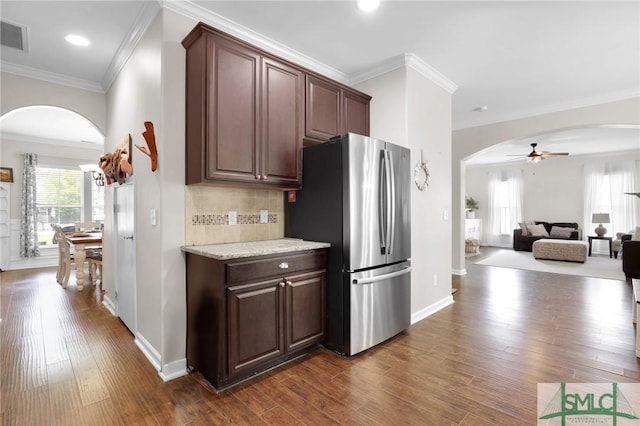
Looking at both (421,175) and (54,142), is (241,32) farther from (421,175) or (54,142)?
(54,142)

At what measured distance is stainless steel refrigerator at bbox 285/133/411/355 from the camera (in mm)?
2578

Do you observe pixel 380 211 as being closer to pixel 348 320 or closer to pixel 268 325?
pixel 348 320

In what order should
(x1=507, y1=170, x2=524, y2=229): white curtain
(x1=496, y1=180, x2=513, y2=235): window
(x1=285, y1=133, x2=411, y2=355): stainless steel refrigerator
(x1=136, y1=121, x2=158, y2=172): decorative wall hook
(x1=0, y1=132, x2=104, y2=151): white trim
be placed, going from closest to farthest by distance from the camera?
1. (x1=136, y1=121, x2=158, y2=172): decorative wall hook
2. (x1=285, y1=133, x2=411, y2=355): stainless steel refrigerator
3. (x1=0, y1=132, x2=104, y2=151): white trim
4. (x1=507, y1=170, x2=524, y2=229): white curtain
5. (x1=496, y1=180, x2=513, y2=235): window

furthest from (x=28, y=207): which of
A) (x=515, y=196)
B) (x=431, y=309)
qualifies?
(x=515, y=196)

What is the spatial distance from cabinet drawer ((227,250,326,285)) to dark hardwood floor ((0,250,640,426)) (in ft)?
2.54

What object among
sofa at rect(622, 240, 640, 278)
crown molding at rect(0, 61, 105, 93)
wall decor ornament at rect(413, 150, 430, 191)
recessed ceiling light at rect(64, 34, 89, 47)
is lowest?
sofa at rect(622, 240, 640, 278)

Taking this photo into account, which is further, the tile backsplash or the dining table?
the dining table

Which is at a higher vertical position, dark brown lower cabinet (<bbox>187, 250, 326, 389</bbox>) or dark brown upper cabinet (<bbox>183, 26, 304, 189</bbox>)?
dark brown upper cabinet (<bbox>183, 26, 304, 189</bbox>)

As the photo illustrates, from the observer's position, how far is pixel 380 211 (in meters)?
2.80

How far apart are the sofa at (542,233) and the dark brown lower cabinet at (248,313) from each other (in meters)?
8.81

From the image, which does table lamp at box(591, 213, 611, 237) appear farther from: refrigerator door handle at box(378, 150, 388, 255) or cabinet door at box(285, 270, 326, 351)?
cabinet door at box(285, 270, 326, 351)

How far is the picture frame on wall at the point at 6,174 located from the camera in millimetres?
6274

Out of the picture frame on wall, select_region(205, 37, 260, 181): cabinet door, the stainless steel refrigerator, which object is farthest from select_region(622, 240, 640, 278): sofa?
the picture frame on wall

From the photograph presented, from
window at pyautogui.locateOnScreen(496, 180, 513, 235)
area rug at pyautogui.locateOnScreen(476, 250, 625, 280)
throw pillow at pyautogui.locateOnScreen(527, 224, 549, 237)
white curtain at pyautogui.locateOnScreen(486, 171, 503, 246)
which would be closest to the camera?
area rug at pyautogui.locateOnScreen(476, 250, 625, 280)
